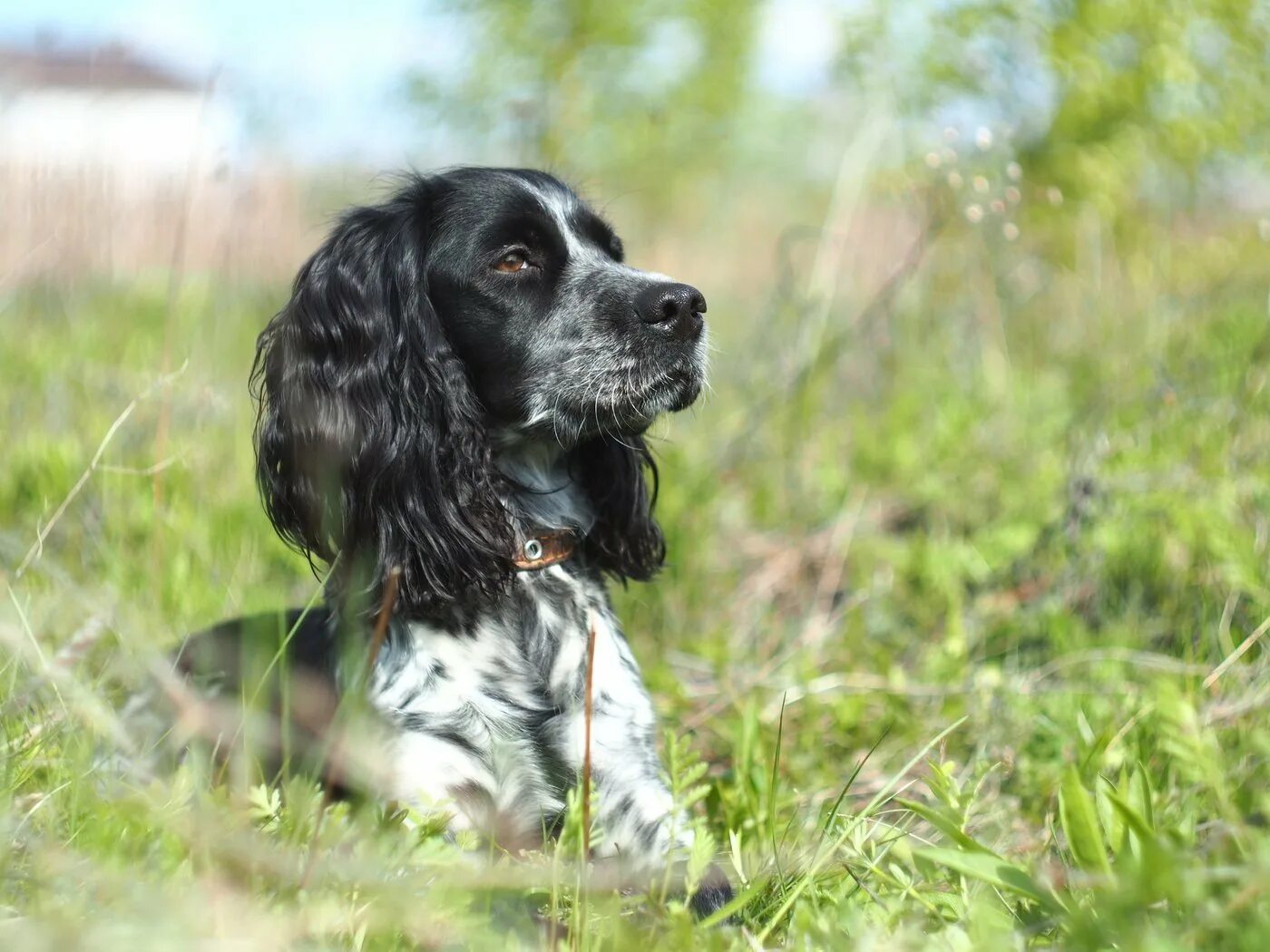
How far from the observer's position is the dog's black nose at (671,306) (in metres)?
2.67

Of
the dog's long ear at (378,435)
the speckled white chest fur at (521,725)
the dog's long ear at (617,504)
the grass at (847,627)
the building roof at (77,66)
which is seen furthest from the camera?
the building roof at (77,66)

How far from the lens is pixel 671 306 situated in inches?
105

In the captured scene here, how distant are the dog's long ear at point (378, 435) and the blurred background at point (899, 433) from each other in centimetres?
29

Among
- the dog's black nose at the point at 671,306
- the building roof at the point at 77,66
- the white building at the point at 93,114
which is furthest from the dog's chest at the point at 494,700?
the building roof at the point at 77,66

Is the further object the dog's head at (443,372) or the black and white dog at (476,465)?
the dog's head at (443,372)

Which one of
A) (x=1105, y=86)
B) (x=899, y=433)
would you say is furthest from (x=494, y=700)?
(x=1105, y=86)

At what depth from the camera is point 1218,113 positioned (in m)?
6.49

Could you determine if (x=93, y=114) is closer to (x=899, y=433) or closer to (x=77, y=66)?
(x=77, y=66)

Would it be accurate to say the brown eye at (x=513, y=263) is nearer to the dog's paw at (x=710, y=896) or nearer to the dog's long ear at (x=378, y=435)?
the dog's long ear at (x=378, y=435)

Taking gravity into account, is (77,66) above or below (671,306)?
below

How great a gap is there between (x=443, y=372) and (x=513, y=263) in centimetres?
33

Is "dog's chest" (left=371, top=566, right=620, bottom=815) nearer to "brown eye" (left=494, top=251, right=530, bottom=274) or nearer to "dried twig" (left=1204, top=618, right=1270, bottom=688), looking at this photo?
"brown eye" (left=494, top=251, right=530, bottom=274)

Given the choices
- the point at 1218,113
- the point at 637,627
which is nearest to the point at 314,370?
the point at 637,627

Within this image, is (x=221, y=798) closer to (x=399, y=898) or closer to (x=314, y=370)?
(x=399, y=898)
